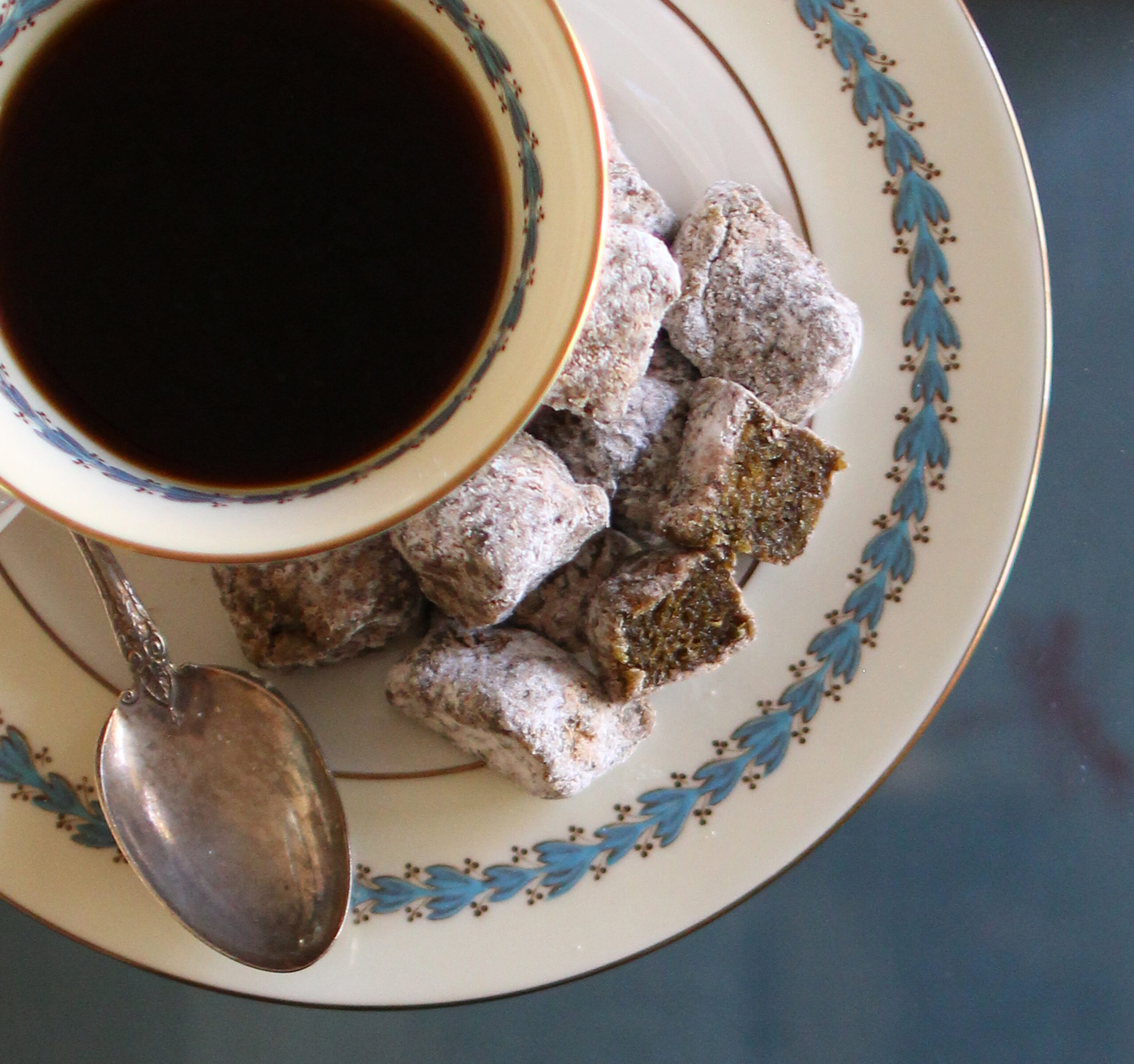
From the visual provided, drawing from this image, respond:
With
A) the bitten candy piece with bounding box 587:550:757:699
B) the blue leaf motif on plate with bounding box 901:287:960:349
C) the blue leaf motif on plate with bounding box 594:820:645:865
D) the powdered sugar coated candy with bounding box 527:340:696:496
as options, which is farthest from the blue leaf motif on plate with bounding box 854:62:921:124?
the blue leaf motif on plate with bounding box 594:820:645:865

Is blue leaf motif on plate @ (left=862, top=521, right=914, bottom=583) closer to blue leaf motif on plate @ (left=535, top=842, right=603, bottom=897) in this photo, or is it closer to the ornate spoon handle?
blue leaf motif on plate @ (left=535, top=842, right=603, bottom=897)

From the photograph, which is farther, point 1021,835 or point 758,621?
point 1021,835

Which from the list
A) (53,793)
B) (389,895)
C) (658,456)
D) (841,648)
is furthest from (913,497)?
(53,793)

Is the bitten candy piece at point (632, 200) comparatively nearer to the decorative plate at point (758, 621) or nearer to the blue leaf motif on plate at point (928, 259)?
the decorative plate at point (758, 621)

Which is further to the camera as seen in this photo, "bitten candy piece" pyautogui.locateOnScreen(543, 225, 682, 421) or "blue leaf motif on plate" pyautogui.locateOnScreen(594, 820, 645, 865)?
"blue leaf motif on plate" pyautogui.locateOnScreen(594, 820, 645, 865)

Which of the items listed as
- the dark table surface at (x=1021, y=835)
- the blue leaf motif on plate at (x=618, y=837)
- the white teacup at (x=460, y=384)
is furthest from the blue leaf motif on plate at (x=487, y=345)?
the dark table surface at (x=1021, y=835)

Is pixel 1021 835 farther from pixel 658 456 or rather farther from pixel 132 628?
pixel 132 628

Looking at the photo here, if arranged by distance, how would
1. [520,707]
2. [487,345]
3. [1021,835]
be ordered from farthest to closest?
1. [1021,835]
2. [520,707]
3. [487,345]
